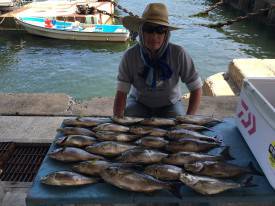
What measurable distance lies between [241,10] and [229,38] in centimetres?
843

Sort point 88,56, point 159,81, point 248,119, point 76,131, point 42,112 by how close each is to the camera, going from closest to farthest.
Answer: point 248,119 → point 76,131 → point 159,81 → point 42,112 → point 88,56

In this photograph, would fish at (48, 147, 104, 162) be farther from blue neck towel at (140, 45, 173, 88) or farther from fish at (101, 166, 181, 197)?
blue neck towel at (140, 45, 173, 88)

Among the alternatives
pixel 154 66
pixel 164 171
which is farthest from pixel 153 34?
pixel 164 171

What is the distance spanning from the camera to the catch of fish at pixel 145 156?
235 cm

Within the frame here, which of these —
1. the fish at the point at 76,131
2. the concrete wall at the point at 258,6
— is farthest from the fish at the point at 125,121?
the concrete wall at the point at 258,6

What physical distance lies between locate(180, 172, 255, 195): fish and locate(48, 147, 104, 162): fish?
28.3 inches

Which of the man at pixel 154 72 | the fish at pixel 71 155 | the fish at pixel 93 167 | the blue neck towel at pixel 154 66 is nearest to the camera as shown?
the fish at pixel 93 167

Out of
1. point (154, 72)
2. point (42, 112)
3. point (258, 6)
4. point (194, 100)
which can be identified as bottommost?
point (258, 6)

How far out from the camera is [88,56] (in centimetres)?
1955

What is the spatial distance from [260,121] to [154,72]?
1610 millimetres

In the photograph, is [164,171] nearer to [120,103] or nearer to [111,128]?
[111,128]

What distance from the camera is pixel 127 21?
13.5 feet

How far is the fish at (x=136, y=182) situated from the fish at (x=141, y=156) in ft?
0.66

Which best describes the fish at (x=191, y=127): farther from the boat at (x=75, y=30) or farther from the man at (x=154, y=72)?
the boat at (x=75, y=30)
